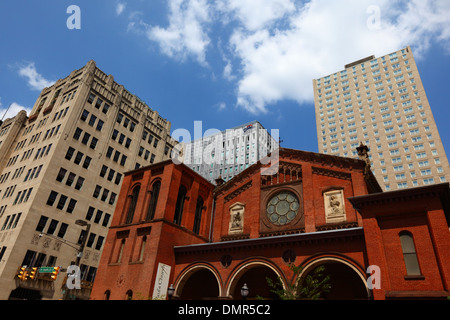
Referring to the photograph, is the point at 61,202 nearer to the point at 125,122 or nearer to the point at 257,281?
the point at 125,122

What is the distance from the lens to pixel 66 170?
44.3m

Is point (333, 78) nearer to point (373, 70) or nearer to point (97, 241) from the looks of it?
point (373, 70)

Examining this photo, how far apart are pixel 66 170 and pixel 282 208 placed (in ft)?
107

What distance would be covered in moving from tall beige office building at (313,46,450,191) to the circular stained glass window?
65665 mm

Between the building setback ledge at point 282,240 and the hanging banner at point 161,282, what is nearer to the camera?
the building setback ledge at point 282,240

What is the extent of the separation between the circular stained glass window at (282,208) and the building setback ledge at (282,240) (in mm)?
4194

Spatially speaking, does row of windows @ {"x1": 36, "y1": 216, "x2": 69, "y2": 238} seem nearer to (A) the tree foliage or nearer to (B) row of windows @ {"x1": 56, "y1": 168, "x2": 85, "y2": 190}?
(B) row of windows @ {"x1": 56, "y1": 168, "x2": 85, "y2": 190}

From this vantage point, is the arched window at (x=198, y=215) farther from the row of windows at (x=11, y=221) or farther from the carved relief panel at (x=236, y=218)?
the row of windows at (x=11, y=221)

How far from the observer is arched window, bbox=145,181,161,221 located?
28.4 meters

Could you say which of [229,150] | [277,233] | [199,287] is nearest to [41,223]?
[199,287]

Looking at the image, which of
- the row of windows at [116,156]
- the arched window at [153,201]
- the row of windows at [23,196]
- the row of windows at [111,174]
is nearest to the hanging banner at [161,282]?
the arched window at [153,201]

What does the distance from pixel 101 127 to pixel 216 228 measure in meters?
31.8

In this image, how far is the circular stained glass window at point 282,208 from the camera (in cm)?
2614
